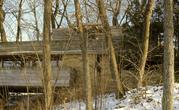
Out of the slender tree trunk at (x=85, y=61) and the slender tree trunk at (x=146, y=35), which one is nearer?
the slender tree trunk at (x=85, y=61)

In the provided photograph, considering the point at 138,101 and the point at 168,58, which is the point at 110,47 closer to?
the point at 138,101

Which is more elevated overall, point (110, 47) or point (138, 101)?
point (110, 47)

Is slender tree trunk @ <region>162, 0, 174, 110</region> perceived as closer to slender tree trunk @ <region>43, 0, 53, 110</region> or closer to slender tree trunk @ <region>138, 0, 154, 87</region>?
slender tree trunk @ <region>43, 0, 53, 110</region>

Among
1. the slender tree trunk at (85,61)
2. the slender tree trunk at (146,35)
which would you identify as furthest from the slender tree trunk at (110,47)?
the slender tree trunk at (85,61)

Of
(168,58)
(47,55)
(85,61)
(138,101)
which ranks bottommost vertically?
(138,101)

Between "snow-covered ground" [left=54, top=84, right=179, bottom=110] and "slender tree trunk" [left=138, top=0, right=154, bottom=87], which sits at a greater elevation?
"slender tree trunk" [left=138, top=0, right=154, bottom=87]

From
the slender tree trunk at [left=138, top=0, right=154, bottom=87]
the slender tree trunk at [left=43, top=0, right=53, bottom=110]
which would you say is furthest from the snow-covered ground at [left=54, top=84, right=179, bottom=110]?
the slender tree trunk at [left=43, top=0, right=53, bottom=110]

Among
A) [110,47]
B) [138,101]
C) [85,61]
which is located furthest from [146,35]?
[85,61]

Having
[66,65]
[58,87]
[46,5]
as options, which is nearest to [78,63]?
[66,65]

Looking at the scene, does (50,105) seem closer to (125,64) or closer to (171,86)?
(171,86)

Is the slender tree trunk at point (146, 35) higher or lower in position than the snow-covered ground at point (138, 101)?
higher

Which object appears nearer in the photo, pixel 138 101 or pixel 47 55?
pixel 47 55

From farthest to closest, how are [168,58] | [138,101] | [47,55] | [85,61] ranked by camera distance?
[138,101]
[47,55]
[85,61]
[168,58]

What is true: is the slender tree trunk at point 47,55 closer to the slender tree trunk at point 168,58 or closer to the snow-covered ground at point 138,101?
the snow-covered ground at point 138,101
